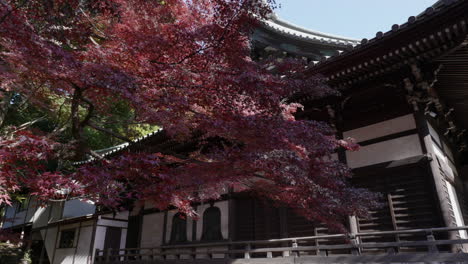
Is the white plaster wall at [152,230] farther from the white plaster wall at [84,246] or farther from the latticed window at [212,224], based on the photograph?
the white plaster wall at [84,246]

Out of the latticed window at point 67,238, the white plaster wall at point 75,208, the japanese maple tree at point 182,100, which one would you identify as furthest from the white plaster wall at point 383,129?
the white plaster wall at point 75,208

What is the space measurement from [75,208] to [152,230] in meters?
10.8

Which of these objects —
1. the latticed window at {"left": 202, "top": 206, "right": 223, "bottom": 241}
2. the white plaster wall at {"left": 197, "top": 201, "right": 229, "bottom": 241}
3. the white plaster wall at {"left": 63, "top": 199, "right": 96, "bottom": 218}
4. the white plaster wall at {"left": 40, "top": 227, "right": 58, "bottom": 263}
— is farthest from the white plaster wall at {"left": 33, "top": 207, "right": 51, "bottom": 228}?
the latticed window at {"left": 202, "top": 206, "right": 223, "bottom": 241}

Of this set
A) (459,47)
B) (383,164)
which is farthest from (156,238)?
Answer: (459,47)

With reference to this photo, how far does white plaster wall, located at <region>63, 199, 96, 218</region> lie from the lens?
19016 millimetres

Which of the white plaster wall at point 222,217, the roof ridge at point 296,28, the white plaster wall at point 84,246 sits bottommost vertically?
the white plaster wall at point 84,246

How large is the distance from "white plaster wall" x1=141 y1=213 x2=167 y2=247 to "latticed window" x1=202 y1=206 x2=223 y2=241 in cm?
215

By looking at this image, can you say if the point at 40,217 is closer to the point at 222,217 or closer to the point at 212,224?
the point at 212,224

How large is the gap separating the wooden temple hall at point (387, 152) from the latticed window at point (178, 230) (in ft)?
0.11

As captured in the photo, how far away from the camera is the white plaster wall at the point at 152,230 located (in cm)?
1132

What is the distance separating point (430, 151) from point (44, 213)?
72.7 feet

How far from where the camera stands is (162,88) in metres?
5.96

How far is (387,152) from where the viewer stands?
731 cm

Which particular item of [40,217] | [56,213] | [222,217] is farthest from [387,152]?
[40,217]
